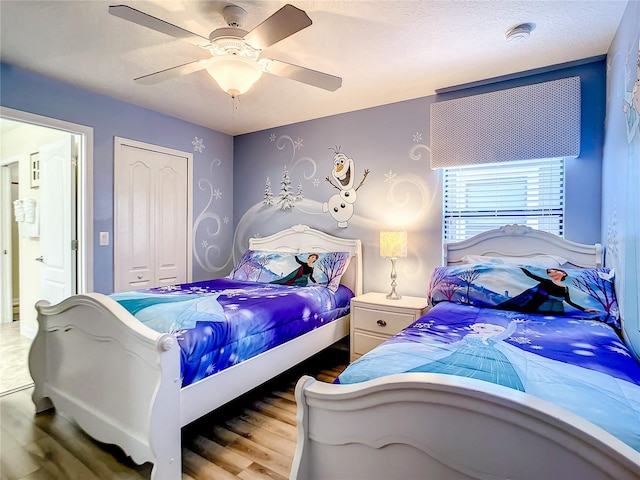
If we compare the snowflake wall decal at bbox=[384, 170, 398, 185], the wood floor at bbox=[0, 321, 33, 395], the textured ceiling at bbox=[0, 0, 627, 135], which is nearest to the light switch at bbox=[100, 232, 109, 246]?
the wood floor at bbox=[0, 321, 33, 395]

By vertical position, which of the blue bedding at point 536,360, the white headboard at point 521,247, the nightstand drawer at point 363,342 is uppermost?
the white headboard at point 521,247

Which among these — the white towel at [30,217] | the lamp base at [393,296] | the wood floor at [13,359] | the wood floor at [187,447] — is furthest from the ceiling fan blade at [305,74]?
the white towel at [30,217]

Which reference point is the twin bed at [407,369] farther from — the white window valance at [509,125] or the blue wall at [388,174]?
the white window valance at [509,125]

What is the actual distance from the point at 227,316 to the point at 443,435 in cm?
135

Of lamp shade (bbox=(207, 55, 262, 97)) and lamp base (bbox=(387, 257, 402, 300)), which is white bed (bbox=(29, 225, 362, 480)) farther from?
lamp shade (bbox=(207, 55, 262, 97))

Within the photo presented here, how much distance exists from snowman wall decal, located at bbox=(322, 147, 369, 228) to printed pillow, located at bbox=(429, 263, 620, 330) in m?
1.37

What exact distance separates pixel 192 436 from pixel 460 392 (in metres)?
1.69

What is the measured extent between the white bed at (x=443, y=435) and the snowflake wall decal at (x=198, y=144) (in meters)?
3.31

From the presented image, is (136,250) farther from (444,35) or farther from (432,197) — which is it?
(444,35)

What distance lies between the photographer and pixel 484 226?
285 cm

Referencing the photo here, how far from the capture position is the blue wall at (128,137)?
2.65m

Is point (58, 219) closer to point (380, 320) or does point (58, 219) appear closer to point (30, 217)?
point (30, 217)

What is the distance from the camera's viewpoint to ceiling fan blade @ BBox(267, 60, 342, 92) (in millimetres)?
1938

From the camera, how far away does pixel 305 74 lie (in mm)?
1986
